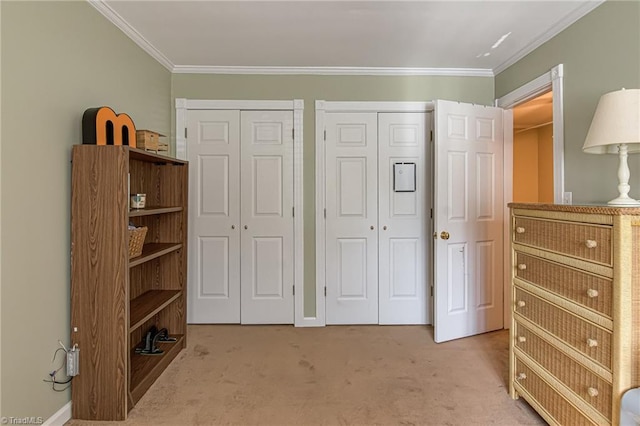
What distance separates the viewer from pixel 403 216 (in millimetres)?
3395

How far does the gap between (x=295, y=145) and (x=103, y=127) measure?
171 cm

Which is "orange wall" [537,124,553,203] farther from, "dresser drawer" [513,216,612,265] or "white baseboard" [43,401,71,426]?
"white baseboard" [43,401,71,426]

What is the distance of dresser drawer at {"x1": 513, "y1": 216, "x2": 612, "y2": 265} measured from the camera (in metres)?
1.46

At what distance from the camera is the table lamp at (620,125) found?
148 cm

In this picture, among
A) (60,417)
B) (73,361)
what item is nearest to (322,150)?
(73,361)

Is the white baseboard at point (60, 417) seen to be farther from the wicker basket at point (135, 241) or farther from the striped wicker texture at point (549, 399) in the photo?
the striped wicker texture at point (549, 399)

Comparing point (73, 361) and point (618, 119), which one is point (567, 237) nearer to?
point (618, 119)

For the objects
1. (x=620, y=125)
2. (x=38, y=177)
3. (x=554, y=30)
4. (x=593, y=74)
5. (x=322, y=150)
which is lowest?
(x=38, y=177)

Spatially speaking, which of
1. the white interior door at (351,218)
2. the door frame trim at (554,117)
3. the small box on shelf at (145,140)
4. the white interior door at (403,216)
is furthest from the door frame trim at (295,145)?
the door frame trim at (554,117)

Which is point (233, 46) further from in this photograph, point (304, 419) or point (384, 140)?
point (304, 419)

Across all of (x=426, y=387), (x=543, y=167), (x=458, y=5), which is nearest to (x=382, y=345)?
(x=426, y=387)

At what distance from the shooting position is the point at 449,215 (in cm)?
300

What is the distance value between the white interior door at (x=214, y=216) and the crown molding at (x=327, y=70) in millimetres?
393

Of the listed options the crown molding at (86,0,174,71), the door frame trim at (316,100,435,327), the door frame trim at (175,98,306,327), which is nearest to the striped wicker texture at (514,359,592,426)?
the door frame trim at (316,100,435,327)
